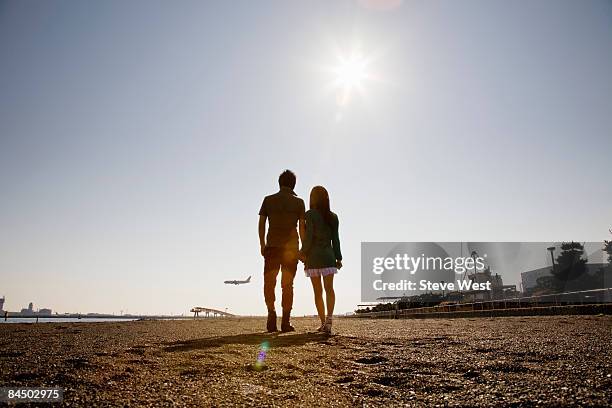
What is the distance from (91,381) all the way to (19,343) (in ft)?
7.28

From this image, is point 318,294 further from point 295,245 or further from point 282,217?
point 282,217

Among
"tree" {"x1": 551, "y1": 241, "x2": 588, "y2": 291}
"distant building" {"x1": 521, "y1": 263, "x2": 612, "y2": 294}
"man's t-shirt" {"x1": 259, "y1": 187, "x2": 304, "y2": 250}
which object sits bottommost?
"distant building" {"x1": 521, "y1": 263, "x2": 612, "y2": 294}

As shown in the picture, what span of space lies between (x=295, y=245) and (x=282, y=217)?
513 mm

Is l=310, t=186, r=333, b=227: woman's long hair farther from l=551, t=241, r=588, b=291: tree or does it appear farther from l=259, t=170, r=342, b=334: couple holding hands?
l=551, t=241, r=588, b=291: tree

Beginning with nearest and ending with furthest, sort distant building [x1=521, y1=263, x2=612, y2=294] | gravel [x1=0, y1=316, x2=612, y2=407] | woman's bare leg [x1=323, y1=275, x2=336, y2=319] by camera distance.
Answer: gravel [x1=0, y1=316, x2=612, y2=407] → woman's bare leg [x1=323, y1=275, x2=336, y2=319] → distant building [x1=521, y1=263, x2=612, y2=294]

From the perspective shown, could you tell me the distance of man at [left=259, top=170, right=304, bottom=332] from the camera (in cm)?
582

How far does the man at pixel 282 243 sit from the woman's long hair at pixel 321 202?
29 centimetres

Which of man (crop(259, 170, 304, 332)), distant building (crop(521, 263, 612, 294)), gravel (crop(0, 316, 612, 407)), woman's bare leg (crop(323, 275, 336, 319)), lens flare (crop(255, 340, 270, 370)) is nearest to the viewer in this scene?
gravel (crop(0, 316, 612, 407))

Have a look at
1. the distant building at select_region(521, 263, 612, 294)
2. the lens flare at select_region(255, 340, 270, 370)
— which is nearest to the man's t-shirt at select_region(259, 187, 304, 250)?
the lens flare at select_region(255, 340, 270, 370)

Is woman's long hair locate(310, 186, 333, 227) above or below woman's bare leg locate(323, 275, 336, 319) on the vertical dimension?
above

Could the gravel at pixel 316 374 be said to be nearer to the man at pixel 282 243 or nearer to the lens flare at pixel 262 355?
the lens flare at pixel 262 355

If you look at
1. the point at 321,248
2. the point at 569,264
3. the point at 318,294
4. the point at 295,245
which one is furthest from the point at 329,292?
the point at 569,264

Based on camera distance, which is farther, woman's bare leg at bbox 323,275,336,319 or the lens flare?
woman's bare leg at bbox 323,275,336,319

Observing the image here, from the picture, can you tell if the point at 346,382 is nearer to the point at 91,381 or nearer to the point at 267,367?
the point at 267,367
